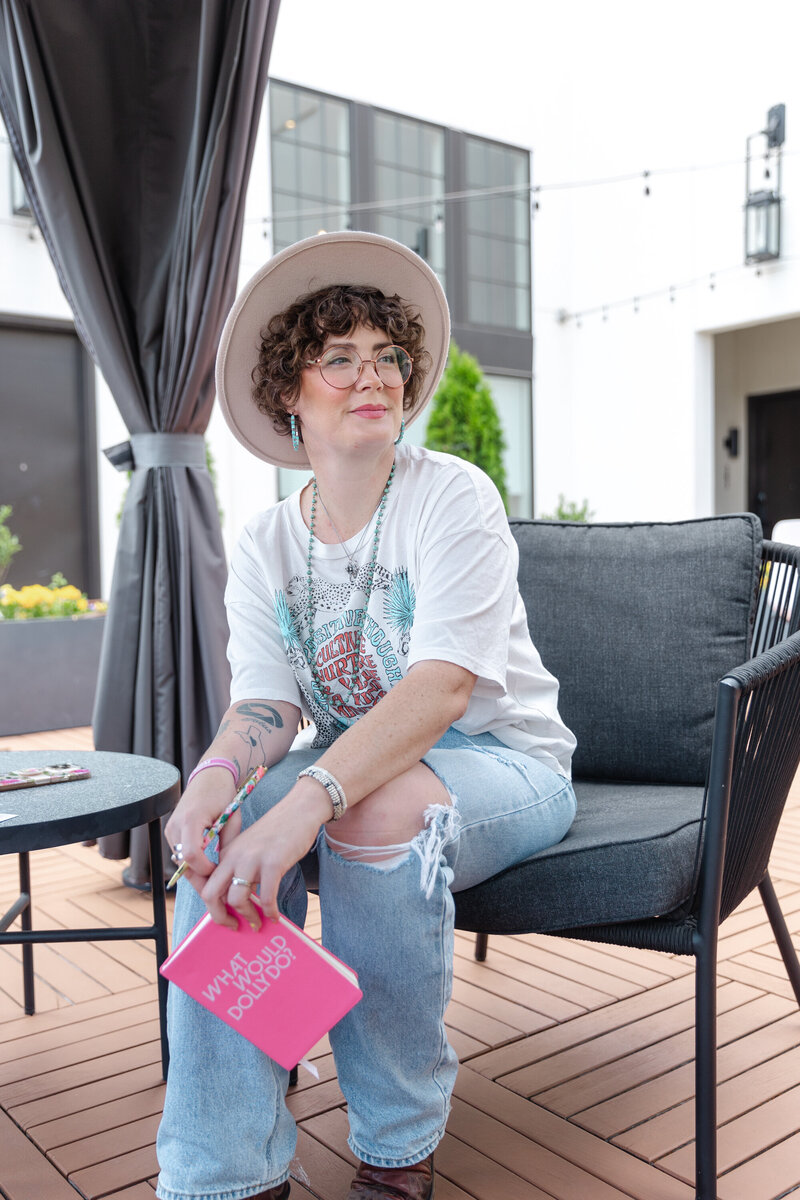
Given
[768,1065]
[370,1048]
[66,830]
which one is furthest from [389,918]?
[768,1065]

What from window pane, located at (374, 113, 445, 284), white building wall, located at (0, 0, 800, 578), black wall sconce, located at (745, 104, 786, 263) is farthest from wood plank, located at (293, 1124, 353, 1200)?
black wall sconce, located at (745, 104, 786, 263)

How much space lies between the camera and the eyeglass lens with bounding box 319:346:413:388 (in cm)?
138

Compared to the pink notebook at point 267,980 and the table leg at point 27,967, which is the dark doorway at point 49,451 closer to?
the table leg at point 27,967

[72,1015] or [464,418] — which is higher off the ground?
[464,418]

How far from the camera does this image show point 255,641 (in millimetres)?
1459

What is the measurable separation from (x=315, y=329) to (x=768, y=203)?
7108mm

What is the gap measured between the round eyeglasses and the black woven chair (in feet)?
1.77

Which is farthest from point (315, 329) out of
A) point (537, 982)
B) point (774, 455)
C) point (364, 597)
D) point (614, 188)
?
point (774, 455)

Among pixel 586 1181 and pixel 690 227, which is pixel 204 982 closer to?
pixel 586 1181

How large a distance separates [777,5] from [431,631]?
794cm

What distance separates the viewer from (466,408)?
7590mm

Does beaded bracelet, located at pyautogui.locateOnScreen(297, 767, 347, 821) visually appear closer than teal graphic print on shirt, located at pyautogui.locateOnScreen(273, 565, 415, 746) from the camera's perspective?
Yes

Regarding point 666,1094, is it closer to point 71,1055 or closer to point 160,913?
point 160,913

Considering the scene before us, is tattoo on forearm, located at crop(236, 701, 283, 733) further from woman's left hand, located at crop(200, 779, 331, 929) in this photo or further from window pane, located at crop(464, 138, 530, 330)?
window pane, located at crop(464, 138, 530, 330)
